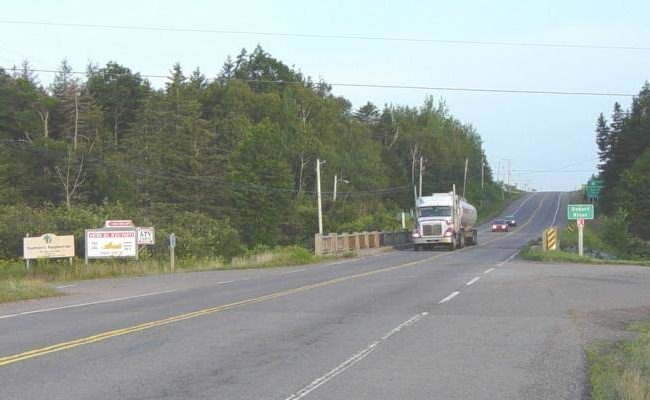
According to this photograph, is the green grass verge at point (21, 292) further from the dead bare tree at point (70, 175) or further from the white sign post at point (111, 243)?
the dead bare tree at point (70, 175)

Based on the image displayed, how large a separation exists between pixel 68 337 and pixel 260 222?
76756 millimetres

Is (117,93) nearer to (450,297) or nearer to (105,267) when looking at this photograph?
(105,267)

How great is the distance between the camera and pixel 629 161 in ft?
397

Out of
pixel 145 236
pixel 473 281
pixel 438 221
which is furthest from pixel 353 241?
pixel 473 281

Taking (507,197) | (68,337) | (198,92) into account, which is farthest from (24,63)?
(507,197)

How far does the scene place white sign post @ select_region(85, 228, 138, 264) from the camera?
35188 mm

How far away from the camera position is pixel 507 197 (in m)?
183

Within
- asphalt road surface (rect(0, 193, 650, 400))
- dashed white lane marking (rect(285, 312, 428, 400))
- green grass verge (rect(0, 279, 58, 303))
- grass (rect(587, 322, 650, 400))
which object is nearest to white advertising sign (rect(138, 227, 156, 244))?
green grass verge (rect(0, 279, 58, 303))

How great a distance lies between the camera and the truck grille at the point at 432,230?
5091 cm

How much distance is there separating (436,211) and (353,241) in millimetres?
5866

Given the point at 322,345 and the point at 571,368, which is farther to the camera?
the point at 322,345

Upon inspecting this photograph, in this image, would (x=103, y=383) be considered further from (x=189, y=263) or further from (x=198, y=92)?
(x=198, y=92)

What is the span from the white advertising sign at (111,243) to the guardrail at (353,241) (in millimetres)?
13463

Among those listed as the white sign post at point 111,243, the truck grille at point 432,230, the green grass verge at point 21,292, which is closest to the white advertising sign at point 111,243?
the white sign post at point 111,243
